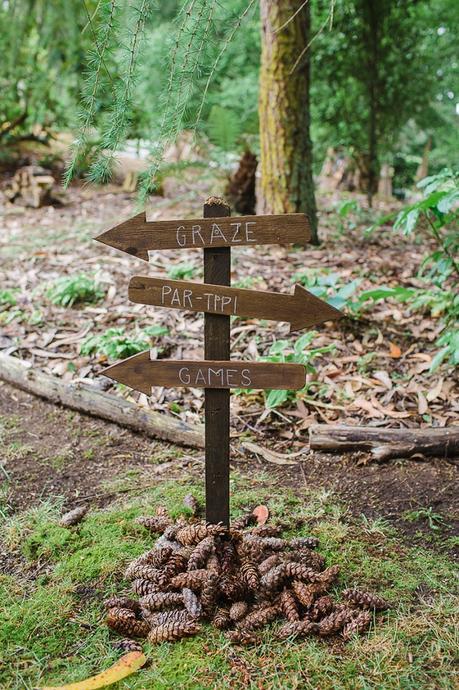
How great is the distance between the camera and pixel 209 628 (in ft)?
7.21

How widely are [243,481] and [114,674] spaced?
130cm

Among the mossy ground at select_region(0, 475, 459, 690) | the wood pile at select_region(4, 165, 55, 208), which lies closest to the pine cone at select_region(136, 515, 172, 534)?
the mossy ground at select_region(0, 475, 459, 690)

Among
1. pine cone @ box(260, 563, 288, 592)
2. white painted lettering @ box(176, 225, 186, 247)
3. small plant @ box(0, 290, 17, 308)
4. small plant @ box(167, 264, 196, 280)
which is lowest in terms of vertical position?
pine cone @ box(260, 563, 288, 592)

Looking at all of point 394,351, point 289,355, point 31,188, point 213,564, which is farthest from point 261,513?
point 31,188

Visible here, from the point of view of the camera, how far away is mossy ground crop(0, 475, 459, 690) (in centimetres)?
198

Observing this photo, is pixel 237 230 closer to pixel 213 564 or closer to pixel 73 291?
pixel 213 564

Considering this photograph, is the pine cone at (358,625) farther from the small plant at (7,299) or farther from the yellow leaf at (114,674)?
the small plant at (7,299)

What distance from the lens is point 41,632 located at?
2.18 m

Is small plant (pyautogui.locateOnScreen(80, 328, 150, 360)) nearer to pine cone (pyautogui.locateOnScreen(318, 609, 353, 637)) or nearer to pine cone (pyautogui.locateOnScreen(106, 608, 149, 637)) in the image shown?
pine cone (pyautogui.locateOnScreen(106, 608, 149, 637))

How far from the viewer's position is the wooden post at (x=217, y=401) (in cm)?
230

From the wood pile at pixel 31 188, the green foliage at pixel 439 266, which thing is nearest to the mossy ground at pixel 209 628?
the green foliage at pixel 439 266

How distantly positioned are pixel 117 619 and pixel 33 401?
216 cm

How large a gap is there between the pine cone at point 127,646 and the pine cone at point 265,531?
733 mm

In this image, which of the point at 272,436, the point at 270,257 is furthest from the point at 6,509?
the point at 270,257
